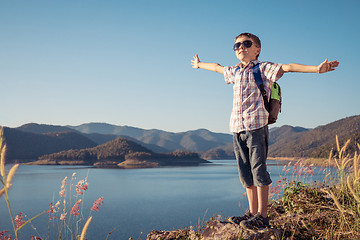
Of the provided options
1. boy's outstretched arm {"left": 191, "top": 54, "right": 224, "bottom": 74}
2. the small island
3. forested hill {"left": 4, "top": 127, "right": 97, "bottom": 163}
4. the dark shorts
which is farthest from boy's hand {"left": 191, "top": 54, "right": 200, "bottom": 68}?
forested hill {"left": 4, "top": 127, "right": 97, "bottom": 163}

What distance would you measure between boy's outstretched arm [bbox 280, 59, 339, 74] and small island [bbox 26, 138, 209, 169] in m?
109

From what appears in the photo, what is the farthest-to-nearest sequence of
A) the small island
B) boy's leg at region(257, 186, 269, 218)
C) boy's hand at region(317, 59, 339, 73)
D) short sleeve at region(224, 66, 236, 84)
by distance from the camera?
the small island < short sleeve at region(224, 66, 236, 84) < boy's leg at region(257, 186, 269, 218) < boy's hand at region(317, 59, 339, 73)

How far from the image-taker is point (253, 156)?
3299 mm

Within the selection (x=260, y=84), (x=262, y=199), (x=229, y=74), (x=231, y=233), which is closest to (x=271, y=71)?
(x=260, y=84)

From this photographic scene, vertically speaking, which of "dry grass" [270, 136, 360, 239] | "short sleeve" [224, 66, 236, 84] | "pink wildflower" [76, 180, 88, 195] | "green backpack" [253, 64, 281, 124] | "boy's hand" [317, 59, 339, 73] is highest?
"short sleeve" [224, 66, 236, 84]

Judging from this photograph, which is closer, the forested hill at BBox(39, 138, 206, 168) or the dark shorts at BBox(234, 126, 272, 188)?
the dark shorts at BBox(234, 126, 272, 188)

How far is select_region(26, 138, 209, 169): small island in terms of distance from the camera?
112000mm

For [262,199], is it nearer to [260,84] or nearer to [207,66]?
[260,84]

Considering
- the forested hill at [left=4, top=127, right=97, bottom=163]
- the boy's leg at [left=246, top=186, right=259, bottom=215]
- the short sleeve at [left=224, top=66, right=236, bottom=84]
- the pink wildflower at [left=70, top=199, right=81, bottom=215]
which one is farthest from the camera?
the forested hill at [left=4, top=127, right=97, bottom=163]

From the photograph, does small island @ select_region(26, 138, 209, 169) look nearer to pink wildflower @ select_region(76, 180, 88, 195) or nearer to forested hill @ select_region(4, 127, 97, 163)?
forested hill @ select_region(4, 127, 97, 163)

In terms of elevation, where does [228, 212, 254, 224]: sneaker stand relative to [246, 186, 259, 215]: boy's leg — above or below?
below

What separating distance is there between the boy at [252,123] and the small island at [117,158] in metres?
108

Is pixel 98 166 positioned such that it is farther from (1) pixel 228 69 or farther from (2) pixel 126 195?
(1) pixel 228 69

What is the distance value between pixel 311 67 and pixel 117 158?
4569 inches
